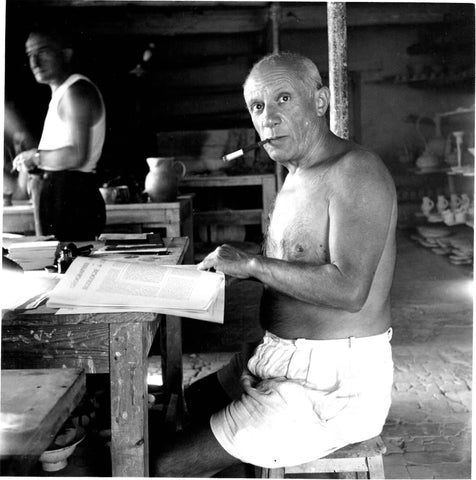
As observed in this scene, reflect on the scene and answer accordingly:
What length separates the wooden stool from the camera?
5.33 ft

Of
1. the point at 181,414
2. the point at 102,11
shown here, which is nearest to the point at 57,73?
the point at 181,414

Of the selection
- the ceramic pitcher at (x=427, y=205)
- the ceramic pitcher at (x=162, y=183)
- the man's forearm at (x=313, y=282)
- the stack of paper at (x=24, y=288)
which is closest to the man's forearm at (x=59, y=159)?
the ceramic pitcher at (x=162, y=183)

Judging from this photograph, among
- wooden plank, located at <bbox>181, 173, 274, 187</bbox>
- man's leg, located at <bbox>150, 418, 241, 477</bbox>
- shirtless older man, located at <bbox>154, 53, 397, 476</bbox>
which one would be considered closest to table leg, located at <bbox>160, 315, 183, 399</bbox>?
shirtless older man, located at <bbox>154, 53, 397, 476</bbox>

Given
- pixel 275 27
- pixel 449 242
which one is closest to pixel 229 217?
pixel 275 27

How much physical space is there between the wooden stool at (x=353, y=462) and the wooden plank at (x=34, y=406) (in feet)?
2.53

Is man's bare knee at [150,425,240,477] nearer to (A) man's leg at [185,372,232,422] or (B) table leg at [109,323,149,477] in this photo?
(B) table leg at [109,323,149,477]

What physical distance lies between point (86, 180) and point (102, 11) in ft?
10.8

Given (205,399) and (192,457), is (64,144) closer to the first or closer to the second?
(205,399)

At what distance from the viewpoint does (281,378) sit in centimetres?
170

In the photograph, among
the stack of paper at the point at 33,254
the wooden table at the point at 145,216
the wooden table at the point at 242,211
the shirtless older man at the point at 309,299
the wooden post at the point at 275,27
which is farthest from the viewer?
the wooden post at the point at 275,27

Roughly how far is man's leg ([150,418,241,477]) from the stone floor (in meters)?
0.24

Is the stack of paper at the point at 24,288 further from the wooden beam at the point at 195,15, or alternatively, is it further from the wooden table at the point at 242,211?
the wooden beam at the point at 195,15

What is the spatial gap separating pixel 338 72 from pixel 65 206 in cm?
170

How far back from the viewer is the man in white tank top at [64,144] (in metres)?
3.46
